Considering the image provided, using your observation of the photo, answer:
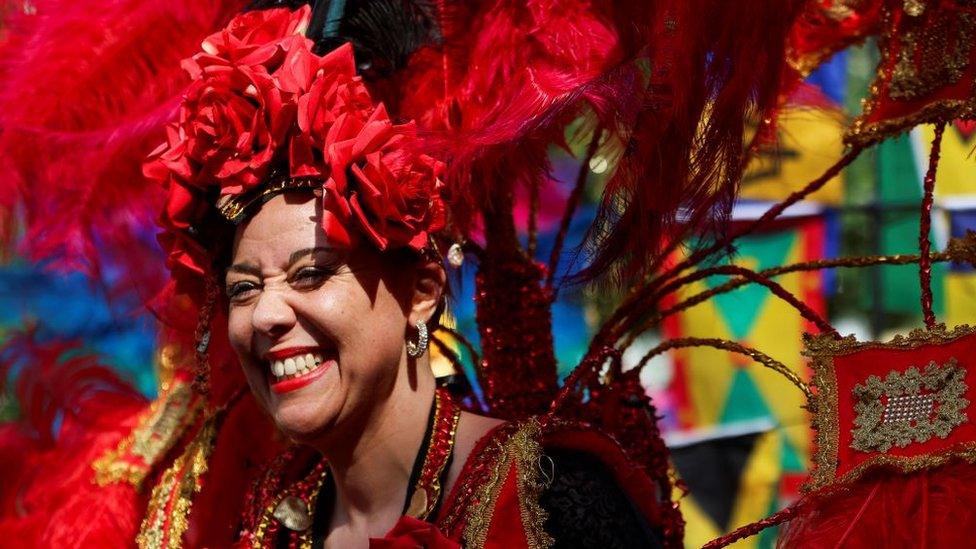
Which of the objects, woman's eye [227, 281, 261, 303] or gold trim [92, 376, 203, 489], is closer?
woman's eye [227, 281, 261, 303]

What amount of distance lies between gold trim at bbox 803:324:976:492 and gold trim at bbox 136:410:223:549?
118cm

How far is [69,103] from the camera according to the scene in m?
2.72

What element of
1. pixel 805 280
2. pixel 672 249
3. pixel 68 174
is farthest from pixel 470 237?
pixel 805 280

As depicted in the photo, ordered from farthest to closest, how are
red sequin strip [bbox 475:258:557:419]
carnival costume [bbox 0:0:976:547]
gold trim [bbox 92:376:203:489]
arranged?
gold trim [bbox 92:376:203:489] < red sequin strip [bbox 475:258:557:419] < carnival costume [bbox 0:0:976:547]

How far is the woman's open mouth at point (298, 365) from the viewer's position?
222 centimetres

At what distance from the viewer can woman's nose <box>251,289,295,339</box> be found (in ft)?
7.23

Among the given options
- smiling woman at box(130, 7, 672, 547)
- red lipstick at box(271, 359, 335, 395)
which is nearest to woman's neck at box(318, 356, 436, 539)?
smiling woman at box(130, 7, 672, 547)

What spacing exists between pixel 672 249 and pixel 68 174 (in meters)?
1.15

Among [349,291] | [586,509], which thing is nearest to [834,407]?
[586,509]

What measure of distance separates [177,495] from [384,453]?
0.58 meters

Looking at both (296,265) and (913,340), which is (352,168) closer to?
(296,265)

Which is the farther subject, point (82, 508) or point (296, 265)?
point (82, 508)

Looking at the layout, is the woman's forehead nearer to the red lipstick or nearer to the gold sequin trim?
the red lipstick

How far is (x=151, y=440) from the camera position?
2844 mm
